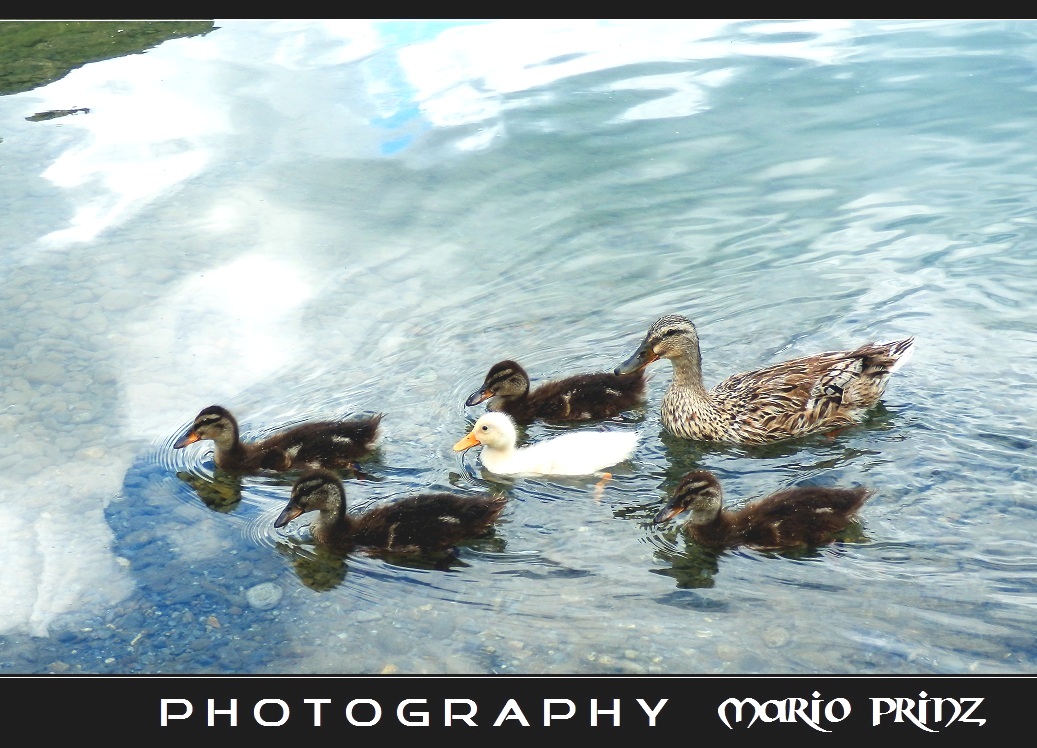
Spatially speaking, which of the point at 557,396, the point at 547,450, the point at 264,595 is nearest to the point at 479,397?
the point at 557,396

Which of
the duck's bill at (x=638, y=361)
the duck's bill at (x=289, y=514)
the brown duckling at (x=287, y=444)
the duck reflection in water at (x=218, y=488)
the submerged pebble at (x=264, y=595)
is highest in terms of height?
the duck's bill at (x=638, y=361)

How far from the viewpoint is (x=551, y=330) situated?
783 cm

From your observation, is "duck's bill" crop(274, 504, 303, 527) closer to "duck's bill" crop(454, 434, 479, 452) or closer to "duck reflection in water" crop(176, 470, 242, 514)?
"duck reflection in water" crop(176, 470, 242, 514)

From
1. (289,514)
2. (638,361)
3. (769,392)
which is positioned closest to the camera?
(289,514)

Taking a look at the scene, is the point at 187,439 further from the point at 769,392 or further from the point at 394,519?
the point at 769,392

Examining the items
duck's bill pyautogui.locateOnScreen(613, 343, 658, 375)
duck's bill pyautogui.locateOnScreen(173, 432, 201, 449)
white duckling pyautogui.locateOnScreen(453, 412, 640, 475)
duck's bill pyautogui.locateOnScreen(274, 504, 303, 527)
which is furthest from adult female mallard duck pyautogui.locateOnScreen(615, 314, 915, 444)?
duck's bill pyautogui.locateOnScreen(173, 432, 201, 449)

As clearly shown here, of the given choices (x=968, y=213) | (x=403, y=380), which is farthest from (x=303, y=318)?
(x=968, y=213)

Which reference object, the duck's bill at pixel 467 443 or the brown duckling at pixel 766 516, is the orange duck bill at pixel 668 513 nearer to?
the brown duckling at pixel 766 516

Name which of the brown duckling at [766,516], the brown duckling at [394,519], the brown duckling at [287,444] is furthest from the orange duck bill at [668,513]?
the brown duckling at [287,444]

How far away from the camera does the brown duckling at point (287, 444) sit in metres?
6.29

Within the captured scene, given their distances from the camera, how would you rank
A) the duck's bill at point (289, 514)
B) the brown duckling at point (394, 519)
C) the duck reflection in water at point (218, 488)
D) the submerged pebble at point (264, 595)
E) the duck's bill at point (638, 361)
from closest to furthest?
the submerged pebble at point (264, 595) < the brown duckling at point (394, 519) < the duck's bill at point (289, 514) < the duck reflection in water at point (218, 488) < the duck's bill at point (638, 361)

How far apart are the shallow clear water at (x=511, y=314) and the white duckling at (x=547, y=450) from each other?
90mm

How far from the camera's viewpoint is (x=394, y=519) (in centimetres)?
560

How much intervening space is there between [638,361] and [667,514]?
4.70ft
